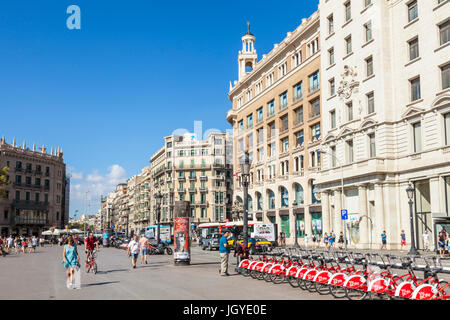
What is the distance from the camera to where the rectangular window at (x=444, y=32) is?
33.9 metres

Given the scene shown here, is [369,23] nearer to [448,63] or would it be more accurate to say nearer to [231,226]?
[448,63]

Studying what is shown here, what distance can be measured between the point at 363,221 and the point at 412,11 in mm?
17724

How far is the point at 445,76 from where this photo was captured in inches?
1340

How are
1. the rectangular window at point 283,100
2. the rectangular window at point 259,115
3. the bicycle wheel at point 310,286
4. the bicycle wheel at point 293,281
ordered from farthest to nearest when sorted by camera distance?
the rectangular window at point 259,115
the rectangular window at point 283,100
the bicycle wheel at point 293,281
the bicycle wheel at point 310,286

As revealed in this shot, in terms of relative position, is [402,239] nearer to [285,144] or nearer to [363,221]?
[363,221]

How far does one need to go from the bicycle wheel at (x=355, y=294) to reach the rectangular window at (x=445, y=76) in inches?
1025

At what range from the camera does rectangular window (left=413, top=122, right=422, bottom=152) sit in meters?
36.2

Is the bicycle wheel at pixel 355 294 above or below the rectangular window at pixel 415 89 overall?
below

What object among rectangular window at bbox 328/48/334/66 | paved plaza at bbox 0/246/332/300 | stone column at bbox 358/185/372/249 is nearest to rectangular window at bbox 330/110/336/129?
rectangular window at bbox 328/48/334/66

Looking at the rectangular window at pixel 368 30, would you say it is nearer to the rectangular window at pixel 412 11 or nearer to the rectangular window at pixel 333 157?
the rectangular window at pixel 412 11

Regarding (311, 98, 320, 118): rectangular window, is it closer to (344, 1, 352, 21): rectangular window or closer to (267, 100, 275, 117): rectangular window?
(267, 100, 275, 117): rectangular window

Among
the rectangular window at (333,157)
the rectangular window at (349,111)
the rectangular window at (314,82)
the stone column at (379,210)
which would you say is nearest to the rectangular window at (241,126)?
the rectangular window at (314,82)

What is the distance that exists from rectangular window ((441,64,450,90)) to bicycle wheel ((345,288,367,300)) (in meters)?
26.0

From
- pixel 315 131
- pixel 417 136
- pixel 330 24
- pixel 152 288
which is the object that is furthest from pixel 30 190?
pixel 152 288
